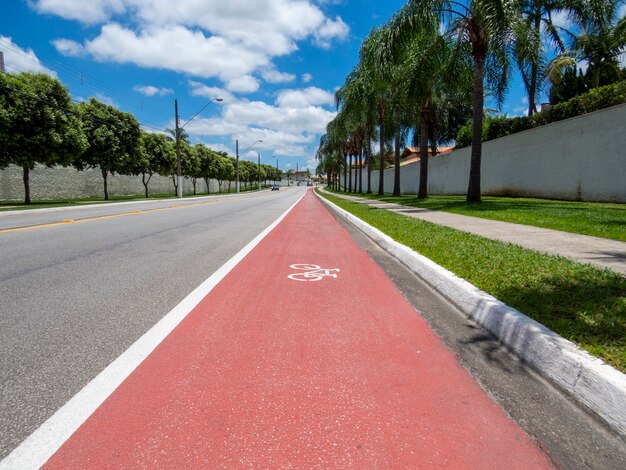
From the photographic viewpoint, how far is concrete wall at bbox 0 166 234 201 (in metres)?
28.3

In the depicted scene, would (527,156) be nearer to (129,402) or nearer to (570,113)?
(570,113)

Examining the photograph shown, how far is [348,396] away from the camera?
2.41 metres

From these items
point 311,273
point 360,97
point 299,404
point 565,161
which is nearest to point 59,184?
point 360,97

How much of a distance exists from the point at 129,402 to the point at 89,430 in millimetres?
276

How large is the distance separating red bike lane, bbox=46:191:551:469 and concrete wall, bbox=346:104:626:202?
13.9 meters

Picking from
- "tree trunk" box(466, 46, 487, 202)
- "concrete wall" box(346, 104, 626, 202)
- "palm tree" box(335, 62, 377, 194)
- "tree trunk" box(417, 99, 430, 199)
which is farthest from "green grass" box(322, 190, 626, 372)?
"palm tree" box(335, 62, 377, 194)

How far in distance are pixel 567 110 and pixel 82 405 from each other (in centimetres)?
2077

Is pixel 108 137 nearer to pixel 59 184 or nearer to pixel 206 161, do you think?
pixel 59 184

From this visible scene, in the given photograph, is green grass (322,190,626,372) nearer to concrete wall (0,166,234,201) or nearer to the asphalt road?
the asphalt road

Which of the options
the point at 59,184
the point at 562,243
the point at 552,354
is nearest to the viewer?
the point at 552,354

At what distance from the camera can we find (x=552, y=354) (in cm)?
265

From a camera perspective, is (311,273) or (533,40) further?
(533,40)

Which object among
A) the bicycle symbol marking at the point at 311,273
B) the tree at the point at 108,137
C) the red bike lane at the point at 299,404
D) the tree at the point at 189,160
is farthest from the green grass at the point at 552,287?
the tree at the point at 189,160

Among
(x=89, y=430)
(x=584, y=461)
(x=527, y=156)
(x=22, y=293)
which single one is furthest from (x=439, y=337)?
(x=527, y=156)
